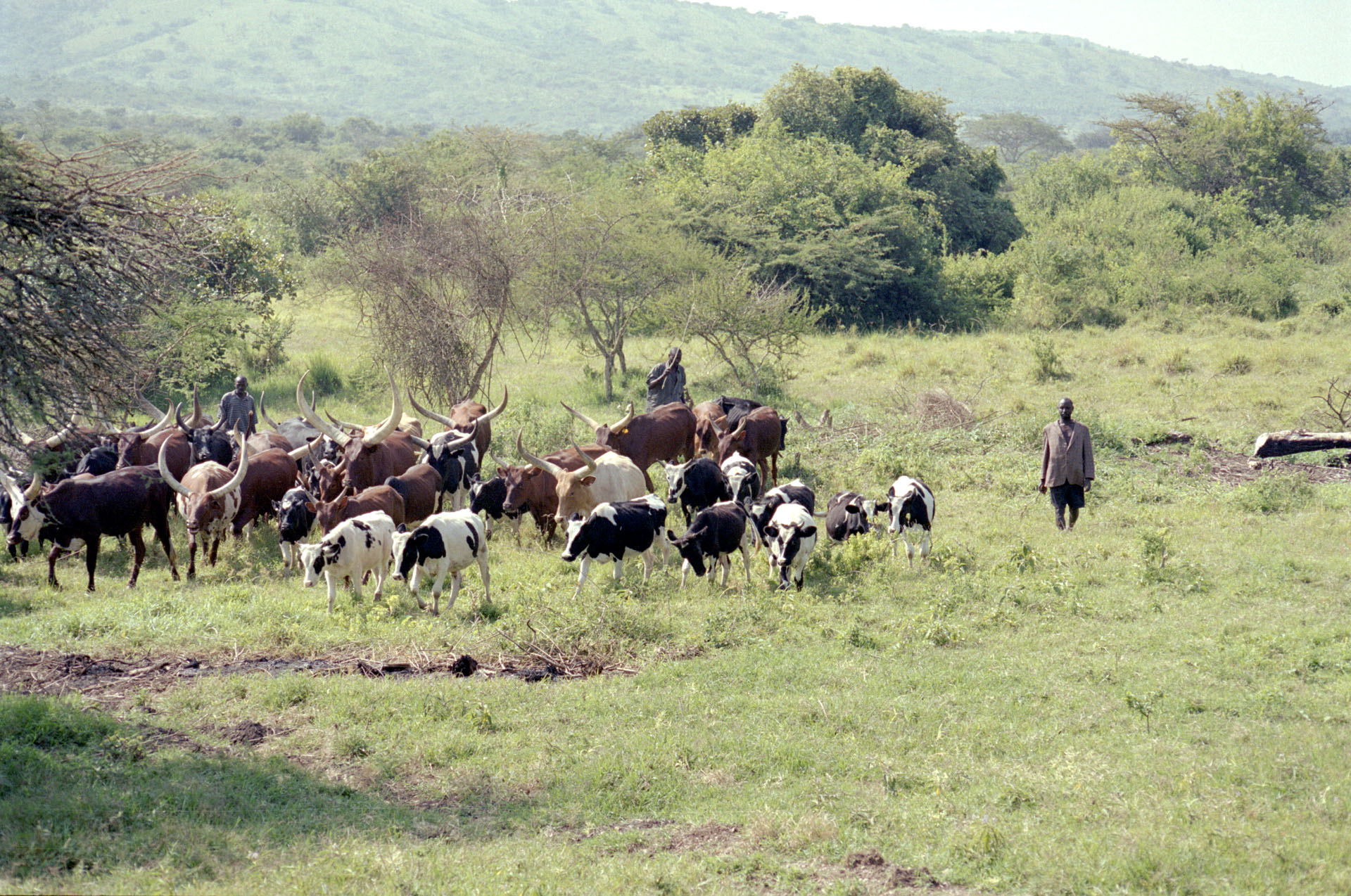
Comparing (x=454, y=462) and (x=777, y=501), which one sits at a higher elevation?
(x=777, y=501)

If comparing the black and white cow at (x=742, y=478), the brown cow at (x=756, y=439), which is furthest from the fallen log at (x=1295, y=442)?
the black and white cow at (x=742, y=478)

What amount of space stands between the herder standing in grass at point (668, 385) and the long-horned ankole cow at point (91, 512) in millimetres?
7663

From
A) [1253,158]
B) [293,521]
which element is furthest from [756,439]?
[1253,158]

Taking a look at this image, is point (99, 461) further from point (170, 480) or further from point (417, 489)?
point (417, 489)

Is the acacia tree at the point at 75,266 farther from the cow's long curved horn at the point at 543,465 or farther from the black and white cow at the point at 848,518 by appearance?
the black and white cow at the point at 848,518

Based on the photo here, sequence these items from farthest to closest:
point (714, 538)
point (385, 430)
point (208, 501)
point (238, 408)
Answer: point (238, 408) < point (385, 430) < point (208, 501) < point (714, 538)

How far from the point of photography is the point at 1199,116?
146 ft

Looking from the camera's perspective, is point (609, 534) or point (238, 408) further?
point (238, 408)

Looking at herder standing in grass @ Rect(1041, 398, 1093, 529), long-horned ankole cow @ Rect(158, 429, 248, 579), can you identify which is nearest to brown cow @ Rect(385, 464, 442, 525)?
long-horned ankole cow @ Rect(158, 429, 248, 579)

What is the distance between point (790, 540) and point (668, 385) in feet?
23.7

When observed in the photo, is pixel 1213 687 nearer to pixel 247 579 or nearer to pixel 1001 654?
pixel 1001 654

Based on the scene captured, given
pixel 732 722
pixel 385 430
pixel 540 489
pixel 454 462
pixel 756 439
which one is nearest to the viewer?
pixel 732 722

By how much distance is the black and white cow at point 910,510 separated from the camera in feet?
36.2

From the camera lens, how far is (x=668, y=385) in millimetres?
17125
